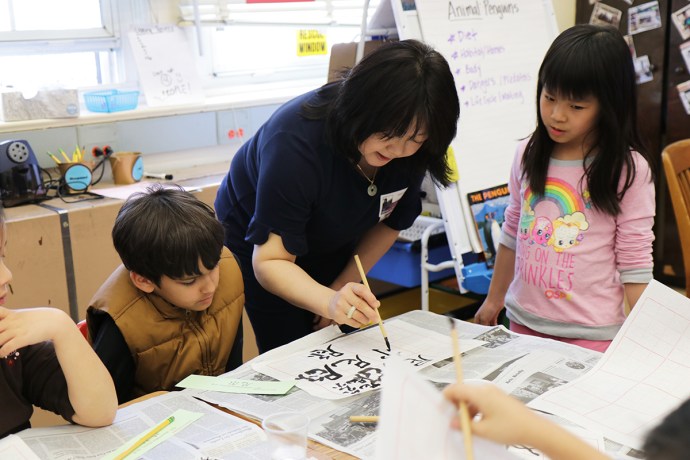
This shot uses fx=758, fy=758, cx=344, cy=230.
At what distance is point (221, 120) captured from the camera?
117 inches

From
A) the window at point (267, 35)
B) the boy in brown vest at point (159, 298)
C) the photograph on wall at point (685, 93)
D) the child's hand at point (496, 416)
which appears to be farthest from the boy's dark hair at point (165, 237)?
the photograph on wall at point (685, 93)

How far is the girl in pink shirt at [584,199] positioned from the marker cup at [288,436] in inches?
30.7

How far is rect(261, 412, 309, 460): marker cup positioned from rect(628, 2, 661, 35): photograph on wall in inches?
119

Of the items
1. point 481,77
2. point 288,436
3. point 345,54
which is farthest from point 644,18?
point 288,436

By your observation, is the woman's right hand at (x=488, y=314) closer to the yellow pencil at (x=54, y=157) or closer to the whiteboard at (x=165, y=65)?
the yellow pencil at (x=54, y=157)

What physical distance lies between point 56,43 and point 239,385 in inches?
77.6

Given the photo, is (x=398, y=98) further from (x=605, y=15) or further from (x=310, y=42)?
(x=605, y=15)

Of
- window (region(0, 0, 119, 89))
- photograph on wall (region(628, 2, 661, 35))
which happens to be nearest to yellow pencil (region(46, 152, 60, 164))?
window (region(0, 0, 119, 89))

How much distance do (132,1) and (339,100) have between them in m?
1.74

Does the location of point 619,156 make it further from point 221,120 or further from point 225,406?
point 221,120

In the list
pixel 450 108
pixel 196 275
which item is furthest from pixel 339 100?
pixel 196 275

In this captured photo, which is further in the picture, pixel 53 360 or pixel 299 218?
pixel 299 218

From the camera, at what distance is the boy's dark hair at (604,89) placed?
1538mm

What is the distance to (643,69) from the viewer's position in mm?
3492
